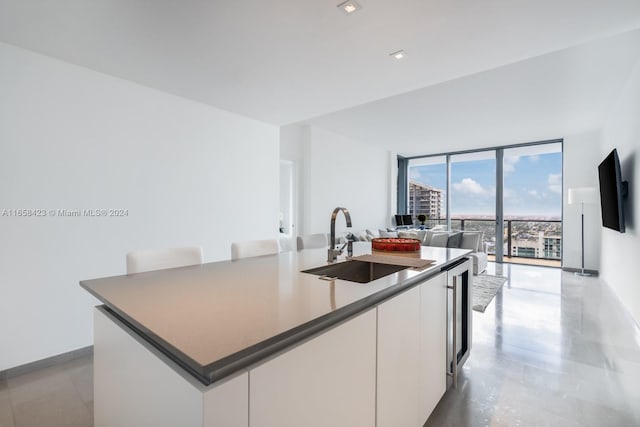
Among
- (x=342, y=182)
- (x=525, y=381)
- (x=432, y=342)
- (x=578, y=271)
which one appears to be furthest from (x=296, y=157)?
(x=578, y=271)

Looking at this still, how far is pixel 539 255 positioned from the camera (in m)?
6.85

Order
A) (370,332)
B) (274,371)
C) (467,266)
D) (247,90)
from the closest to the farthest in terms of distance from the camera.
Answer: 1. (274,371)
2. (370,332)
3. (467,266)
4. (247,90)

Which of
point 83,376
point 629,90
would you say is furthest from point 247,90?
point 629,90

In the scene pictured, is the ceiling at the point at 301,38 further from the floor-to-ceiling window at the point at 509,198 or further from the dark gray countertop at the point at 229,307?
the floor-to-ceiling window at the point at 509,198

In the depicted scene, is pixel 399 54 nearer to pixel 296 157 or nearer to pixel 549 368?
pixel 549 368

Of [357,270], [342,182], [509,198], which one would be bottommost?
[357,270]

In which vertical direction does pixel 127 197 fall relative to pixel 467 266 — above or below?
above

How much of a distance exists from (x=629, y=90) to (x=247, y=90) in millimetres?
4304

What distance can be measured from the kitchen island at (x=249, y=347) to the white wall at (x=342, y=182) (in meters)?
4.08

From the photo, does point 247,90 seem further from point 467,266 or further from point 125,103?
point 467,266

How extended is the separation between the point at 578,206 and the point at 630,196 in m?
2.96

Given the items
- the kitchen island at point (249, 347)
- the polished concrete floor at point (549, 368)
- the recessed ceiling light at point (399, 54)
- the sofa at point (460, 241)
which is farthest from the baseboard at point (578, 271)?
the kitchen island at point (249, 347)

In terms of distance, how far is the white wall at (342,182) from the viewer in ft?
18.0

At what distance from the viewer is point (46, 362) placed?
242 centimetres
